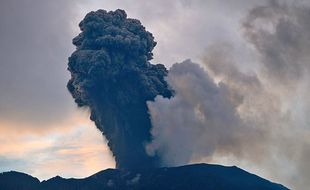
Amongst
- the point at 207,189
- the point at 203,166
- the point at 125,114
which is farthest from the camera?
the point at 203,166

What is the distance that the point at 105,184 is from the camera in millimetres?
119688

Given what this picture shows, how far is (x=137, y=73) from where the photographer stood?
92.4m

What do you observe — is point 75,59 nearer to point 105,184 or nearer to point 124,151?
point 124,151

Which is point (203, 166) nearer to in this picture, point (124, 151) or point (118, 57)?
point (124, 151)

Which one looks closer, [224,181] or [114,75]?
[114,75]

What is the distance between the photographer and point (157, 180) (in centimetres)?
11294

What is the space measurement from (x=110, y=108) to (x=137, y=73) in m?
10.5

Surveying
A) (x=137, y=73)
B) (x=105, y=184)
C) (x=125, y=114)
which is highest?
(x=137, y=73)

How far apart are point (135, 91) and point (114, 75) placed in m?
7.13

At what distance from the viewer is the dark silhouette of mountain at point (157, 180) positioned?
112 metres

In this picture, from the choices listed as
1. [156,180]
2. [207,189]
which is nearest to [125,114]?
[156,180]

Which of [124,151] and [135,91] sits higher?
[135,91]

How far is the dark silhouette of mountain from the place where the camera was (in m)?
112

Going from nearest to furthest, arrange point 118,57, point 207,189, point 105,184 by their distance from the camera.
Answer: point 118,57 < point 207,189 < point 105,184
